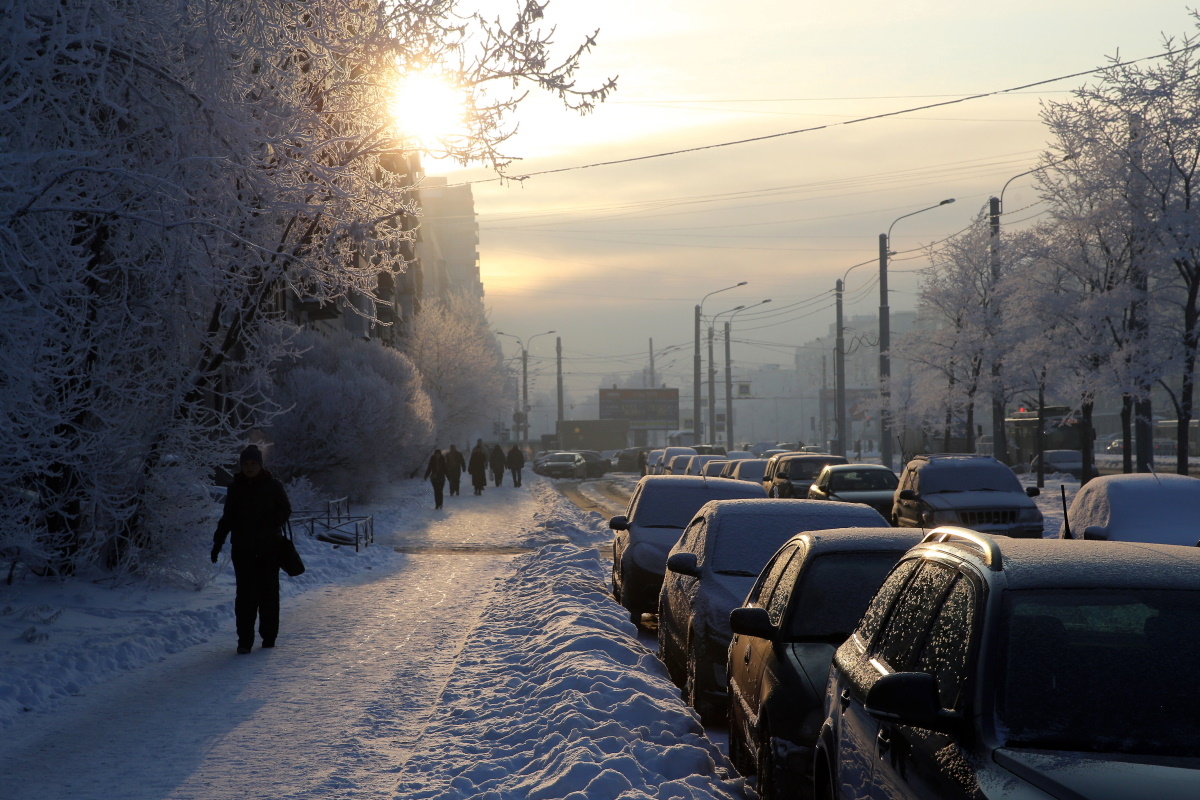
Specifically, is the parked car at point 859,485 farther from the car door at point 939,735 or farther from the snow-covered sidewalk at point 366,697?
the car door at point 939,735

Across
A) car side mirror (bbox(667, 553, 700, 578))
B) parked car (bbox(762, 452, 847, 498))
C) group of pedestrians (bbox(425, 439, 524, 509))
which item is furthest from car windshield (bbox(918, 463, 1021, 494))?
group of pedestrians (bbox(425, 439, 524, 509))

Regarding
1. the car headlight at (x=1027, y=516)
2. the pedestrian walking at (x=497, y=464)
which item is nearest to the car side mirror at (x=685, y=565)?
the car headlight at (x=1027, y=516)

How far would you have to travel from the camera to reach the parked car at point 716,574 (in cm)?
805

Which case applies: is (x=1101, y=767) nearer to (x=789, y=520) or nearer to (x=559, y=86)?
(x=789, y=520)

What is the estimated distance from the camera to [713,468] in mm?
36375

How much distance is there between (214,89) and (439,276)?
103242 mm

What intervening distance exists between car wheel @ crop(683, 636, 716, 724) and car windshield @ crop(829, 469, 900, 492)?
15.9 m

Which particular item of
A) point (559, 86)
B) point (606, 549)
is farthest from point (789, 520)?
point (606, 549)

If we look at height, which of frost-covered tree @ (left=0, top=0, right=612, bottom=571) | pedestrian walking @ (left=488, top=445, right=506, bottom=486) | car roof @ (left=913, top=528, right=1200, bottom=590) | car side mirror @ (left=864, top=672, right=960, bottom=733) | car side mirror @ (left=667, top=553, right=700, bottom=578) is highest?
frost-covered tree @ (left=0, top=0, right=612, bottom=571)

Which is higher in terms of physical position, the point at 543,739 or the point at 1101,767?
the point at 1101,767

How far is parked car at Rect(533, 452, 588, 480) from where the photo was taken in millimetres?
66875

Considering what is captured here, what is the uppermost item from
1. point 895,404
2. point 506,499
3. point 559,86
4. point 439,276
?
point 439,276

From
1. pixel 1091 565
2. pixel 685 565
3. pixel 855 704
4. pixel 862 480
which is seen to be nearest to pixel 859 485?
pixel 862 480

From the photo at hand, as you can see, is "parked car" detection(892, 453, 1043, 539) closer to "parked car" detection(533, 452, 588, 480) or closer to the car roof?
the car roof
